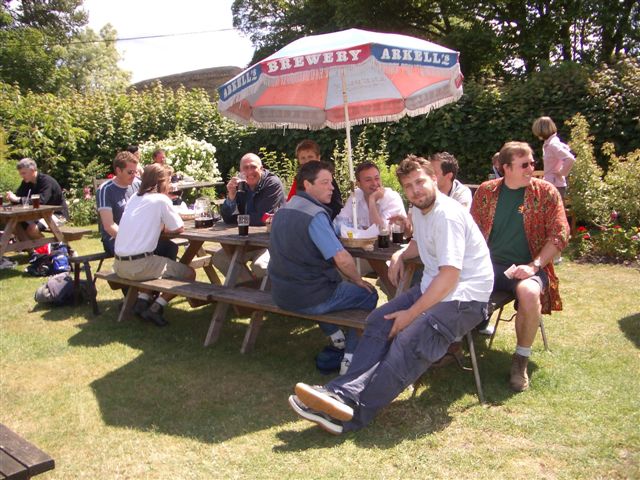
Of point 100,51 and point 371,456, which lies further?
point 100,51

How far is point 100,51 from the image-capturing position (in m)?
54.2

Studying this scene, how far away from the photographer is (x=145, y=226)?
16.0ft

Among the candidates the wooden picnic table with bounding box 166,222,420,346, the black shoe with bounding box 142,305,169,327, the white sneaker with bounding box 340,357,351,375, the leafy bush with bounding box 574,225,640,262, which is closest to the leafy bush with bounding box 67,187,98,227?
the wooden picnic table with bounding box 166,222,420,346

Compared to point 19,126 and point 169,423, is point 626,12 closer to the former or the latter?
point 19,126

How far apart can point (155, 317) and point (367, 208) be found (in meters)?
2.06

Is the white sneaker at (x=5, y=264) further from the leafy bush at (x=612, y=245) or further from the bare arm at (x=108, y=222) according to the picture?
the leafy bush at (x=612, y=245)

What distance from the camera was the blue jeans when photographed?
12.4ft

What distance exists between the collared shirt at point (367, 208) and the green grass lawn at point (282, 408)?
3.15 ft

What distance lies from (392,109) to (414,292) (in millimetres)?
2561

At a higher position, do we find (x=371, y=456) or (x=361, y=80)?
(x=361, y=80)

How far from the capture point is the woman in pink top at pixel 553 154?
22.9 feet

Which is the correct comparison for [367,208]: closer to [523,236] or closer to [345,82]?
[345,82]

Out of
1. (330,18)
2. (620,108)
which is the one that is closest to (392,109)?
(620,108)

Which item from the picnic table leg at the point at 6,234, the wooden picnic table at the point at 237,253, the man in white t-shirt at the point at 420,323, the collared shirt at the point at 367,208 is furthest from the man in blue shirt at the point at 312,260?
the picnic table leg at the point at 6,234
